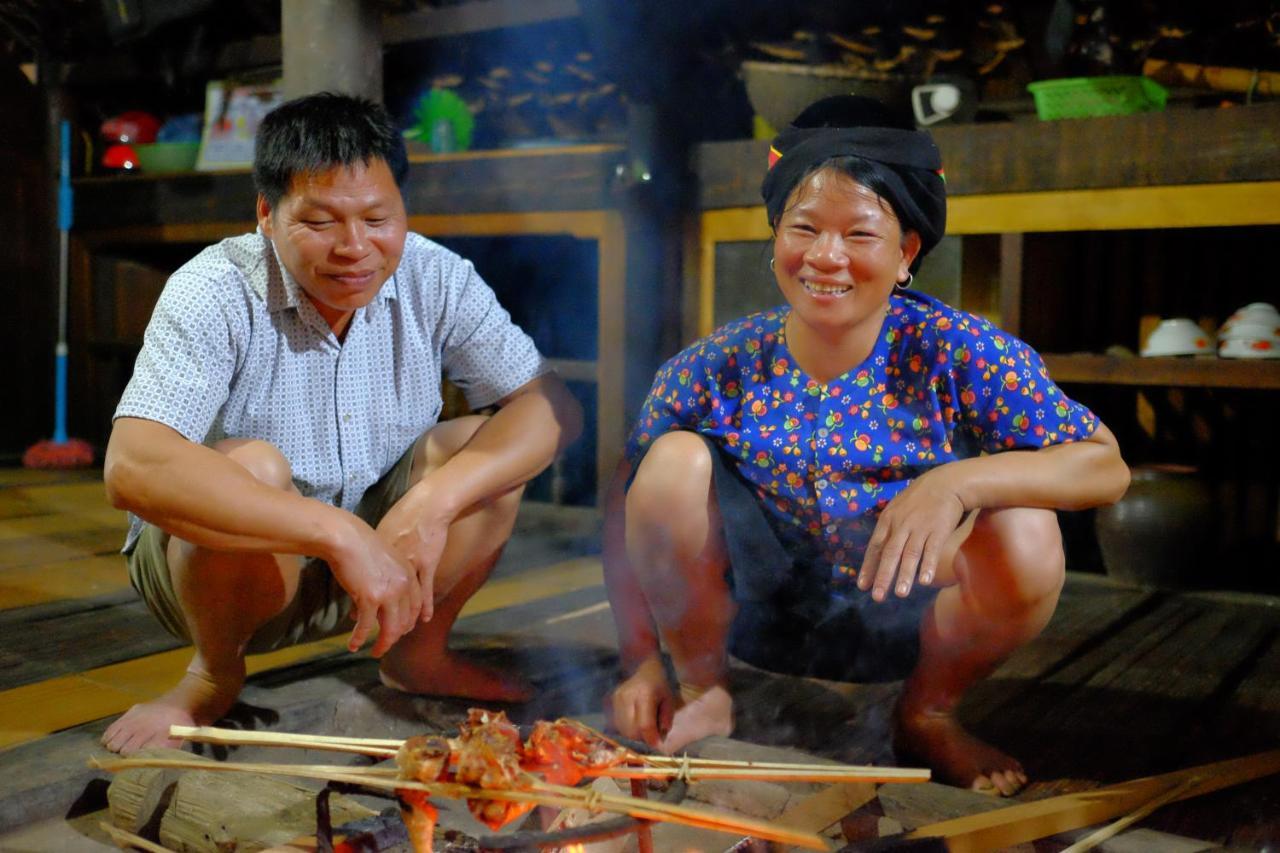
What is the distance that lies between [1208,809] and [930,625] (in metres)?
0.53

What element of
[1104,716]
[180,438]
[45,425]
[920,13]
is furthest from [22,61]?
[1104,716]

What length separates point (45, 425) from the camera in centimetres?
643

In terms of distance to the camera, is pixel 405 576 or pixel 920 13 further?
pixel 920 13

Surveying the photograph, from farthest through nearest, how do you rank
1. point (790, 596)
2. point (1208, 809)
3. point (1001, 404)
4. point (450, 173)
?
point (450, 173), point (790, 596), point (1001, 404), point (1208, 809)

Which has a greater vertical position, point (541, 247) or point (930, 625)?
point (541, 247)

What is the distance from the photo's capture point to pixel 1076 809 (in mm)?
1674

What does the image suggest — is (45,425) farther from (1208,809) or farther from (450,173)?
(1208,809)

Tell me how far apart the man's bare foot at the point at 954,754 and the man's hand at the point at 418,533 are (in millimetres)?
916

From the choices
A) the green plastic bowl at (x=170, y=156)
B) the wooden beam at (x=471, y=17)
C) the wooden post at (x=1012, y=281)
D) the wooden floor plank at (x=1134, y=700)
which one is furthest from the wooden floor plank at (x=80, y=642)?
the green plastic bowl at (x=170, y=156)

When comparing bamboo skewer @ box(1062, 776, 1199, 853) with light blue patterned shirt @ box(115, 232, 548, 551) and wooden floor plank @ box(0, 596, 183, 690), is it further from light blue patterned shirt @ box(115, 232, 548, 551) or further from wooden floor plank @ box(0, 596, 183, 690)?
wooden floor plank @ box(0, 596, 183, 690)

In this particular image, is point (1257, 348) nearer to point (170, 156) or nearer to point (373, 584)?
point (373, 584)

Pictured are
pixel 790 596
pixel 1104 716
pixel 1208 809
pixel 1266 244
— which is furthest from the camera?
pixel 1266 244

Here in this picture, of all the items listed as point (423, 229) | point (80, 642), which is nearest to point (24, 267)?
point (423, 229)

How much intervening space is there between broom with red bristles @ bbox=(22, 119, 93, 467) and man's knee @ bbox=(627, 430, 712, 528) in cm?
464
